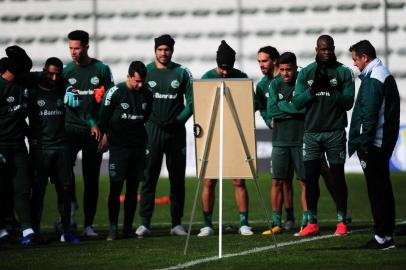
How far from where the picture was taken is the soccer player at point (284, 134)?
1367cm

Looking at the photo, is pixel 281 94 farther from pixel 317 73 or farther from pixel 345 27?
pixel 345 27

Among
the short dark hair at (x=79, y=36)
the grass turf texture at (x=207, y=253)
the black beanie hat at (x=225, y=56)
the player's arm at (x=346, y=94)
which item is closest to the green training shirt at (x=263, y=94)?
the black beanie hat at (x=225, y=56)

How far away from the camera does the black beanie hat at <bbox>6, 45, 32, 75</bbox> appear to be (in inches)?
486

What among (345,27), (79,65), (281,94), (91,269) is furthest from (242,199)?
(345,27)

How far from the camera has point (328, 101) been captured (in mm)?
12719

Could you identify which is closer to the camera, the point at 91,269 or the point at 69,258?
the point at 91,269

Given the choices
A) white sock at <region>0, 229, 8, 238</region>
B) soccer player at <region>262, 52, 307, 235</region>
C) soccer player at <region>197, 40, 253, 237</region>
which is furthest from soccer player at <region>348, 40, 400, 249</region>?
white sock at <region>0, 229, 8, 238</region>

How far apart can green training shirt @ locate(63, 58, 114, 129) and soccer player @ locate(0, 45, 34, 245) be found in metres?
1.25

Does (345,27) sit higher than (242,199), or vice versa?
(345,27)

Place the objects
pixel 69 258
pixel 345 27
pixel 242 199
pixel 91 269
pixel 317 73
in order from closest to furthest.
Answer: pixel 91 269
pixel 69 258
pixel 317 73
pixel 242 199
pixel 345 27

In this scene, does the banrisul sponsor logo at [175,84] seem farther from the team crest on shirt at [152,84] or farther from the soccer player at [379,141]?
the soccer player at [379,141]

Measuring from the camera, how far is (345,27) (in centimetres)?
2675

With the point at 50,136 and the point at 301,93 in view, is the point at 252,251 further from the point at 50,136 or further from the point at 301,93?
the point at 50,136

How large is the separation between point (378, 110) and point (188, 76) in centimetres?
346
